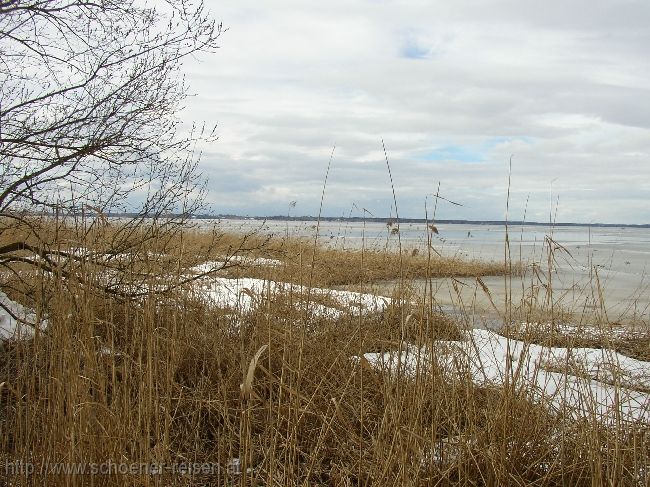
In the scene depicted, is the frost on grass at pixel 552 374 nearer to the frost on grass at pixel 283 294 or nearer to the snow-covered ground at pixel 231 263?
the frost on grass at pixel 283 294

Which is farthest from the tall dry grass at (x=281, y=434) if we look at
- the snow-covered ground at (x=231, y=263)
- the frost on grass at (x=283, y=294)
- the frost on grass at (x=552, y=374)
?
the snow-covered ground at (x=231, y=263)

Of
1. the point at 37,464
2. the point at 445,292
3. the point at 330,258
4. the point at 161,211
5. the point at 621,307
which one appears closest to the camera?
the point at 37,464

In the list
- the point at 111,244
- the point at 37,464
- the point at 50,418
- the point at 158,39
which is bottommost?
the point at 37,464

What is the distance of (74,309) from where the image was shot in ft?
8.87

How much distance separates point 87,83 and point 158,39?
687mm

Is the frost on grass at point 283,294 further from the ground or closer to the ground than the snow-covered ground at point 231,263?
closer to the ground

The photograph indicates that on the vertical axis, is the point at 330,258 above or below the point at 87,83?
below

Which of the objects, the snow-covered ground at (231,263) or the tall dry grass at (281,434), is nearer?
the tall dry grass at (281,434)

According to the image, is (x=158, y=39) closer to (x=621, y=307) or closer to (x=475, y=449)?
(x=475, y=449)

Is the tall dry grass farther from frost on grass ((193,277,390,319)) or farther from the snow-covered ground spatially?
the snow-covered ground

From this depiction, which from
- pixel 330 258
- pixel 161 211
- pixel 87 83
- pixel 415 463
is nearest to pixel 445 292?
pixel 330 258

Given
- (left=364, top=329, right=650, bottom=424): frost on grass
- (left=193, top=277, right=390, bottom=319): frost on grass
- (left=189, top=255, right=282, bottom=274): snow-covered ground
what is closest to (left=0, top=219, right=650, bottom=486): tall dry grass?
(left=364, top=329, right=650, bottom=424): frost on grass

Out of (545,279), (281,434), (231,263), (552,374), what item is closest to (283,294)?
(231,263)

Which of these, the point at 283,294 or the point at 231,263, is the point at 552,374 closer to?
the point at 283,294
